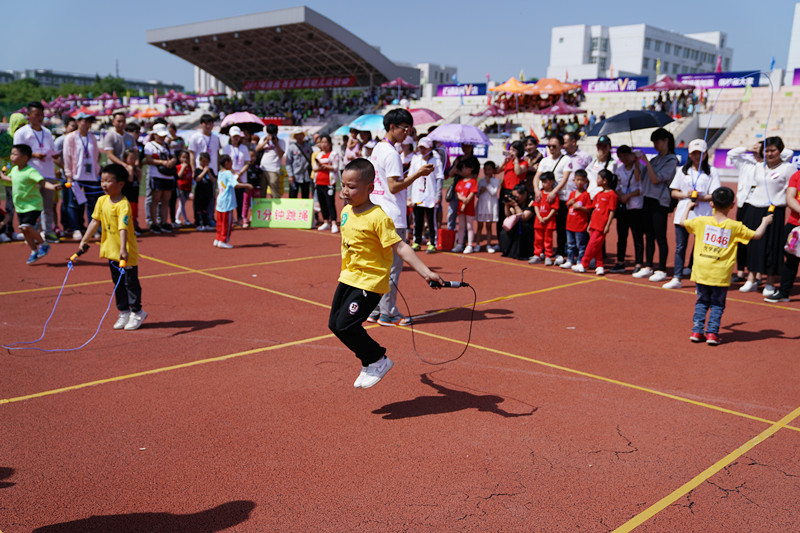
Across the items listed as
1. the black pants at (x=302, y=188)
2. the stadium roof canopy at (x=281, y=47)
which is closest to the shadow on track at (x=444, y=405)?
the black pants at (x=302, y=188)

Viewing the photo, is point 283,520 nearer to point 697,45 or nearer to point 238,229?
point 238,229

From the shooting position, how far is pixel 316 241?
13.1 m

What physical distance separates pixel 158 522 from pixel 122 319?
12.9 feet

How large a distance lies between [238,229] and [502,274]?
692cm

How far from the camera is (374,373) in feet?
16.1

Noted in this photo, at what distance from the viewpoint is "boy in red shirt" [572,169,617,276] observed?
10.0 metres

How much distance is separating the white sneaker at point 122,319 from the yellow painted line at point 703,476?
529 cm

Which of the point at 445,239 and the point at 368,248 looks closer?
the point at 368,248

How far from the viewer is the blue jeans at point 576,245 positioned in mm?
10672

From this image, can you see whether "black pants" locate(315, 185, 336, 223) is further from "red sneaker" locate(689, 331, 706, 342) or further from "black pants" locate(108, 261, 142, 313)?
"red sneaker" locate(689, 331, 706, 342)

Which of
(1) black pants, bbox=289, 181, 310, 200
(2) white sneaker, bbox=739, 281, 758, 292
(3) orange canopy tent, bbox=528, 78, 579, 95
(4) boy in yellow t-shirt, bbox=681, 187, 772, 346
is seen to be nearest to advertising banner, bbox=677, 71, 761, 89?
A: (3) orange canopy tent, bbox=528, 78, 579, 95

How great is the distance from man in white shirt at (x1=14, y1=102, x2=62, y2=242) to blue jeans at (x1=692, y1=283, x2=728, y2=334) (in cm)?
1043

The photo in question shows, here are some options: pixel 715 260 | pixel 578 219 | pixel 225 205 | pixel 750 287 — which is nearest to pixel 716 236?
pixel 715 260

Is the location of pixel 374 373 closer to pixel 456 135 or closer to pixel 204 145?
pixel 456 135
